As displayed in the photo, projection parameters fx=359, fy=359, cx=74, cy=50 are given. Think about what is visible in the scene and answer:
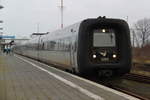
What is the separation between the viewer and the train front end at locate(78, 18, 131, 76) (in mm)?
15500

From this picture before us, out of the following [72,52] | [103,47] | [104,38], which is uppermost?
[104,38]

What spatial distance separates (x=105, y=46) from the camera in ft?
51.5

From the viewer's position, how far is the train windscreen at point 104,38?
15.7 m

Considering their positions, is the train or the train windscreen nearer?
the train

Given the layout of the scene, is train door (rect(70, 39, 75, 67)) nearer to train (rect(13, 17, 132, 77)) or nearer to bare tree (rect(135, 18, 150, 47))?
train (rect(13, 17, 132, 77))

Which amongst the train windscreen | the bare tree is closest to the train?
the train windscreen

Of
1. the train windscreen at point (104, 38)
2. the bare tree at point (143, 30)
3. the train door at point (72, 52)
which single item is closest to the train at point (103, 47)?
the train windscreen at point (104, 38)

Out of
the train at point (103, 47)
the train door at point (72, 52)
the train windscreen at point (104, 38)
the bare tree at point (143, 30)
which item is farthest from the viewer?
the bare tree at point (143, 30)

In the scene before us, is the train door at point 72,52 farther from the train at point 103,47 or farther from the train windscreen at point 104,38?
the train windscreen at point 104,38

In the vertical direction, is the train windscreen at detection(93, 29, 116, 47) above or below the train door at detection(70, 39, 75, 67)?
above

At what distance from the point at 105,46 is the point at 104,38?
0.36 meters

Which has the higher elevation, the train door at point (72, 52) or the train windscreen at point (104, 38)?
the train windscreen at point (104, 38)

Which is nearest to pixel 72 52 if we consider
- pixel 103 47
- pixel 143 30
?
pixel 103 47

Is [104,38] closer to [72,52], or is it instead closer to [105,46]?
[105,46]
